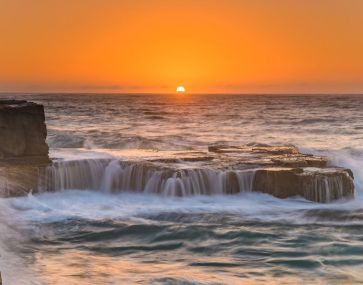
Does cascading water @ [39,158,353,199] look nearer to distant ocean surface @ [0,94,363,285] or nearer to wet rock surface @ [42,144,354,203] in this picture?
wet rock surface @ [42,144,354,203]

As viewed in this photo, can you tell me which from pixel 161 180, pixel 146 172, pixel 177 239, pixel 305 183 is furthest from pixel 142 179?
pixel 177 239

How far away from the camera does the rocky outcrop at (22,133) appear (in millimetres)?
14719

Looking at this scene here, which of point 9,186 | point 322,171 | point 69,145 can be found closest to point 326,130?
point 69,145

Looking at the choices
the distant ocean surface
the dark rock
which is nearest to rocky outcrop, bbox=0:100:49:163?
the distant ocean surface

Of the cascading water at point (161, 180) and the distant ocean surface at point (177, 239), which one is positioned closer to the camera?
the distant ocean surface at point (177, 239)

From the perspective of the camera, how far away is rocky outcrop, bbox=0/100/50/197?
14141 mm

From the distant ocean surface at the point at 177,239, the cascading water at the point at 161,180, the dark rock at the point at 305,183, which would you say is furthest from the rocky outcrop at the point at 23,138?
the dark rock at the point at 305,183

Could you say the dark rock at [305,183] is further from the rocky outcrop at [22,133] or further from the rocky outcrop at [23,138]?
the rocky outcrop at [22,133]

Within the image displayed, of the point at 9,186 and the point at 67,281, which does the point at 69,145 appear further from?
the point at 67,281

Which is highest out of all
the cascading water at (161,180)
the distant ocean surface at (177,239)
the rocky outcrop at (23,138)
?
the rocky outcrop at (23,138)

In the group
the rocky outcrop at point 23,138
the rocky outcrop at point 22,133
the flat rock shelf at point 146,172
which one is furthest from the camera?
the rocky outcrop at point 22,133

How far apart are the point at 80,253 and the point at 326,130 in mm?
29870

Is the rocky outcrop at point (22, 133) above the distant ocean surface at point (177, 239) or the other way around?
above

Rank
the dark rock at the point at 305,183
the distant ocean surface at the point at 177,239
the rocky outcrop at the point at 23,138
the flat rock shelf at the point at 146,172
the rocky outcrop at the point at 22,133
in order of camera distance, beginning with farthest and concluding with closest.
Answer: the rocky outcrop at the point at 22,133
the rocky outcrop at the point at 23,138
the flat rock shelf at the point at 146,172
the dark rock at the point at 305,183
the distant ocean surface at the point at 177,239
